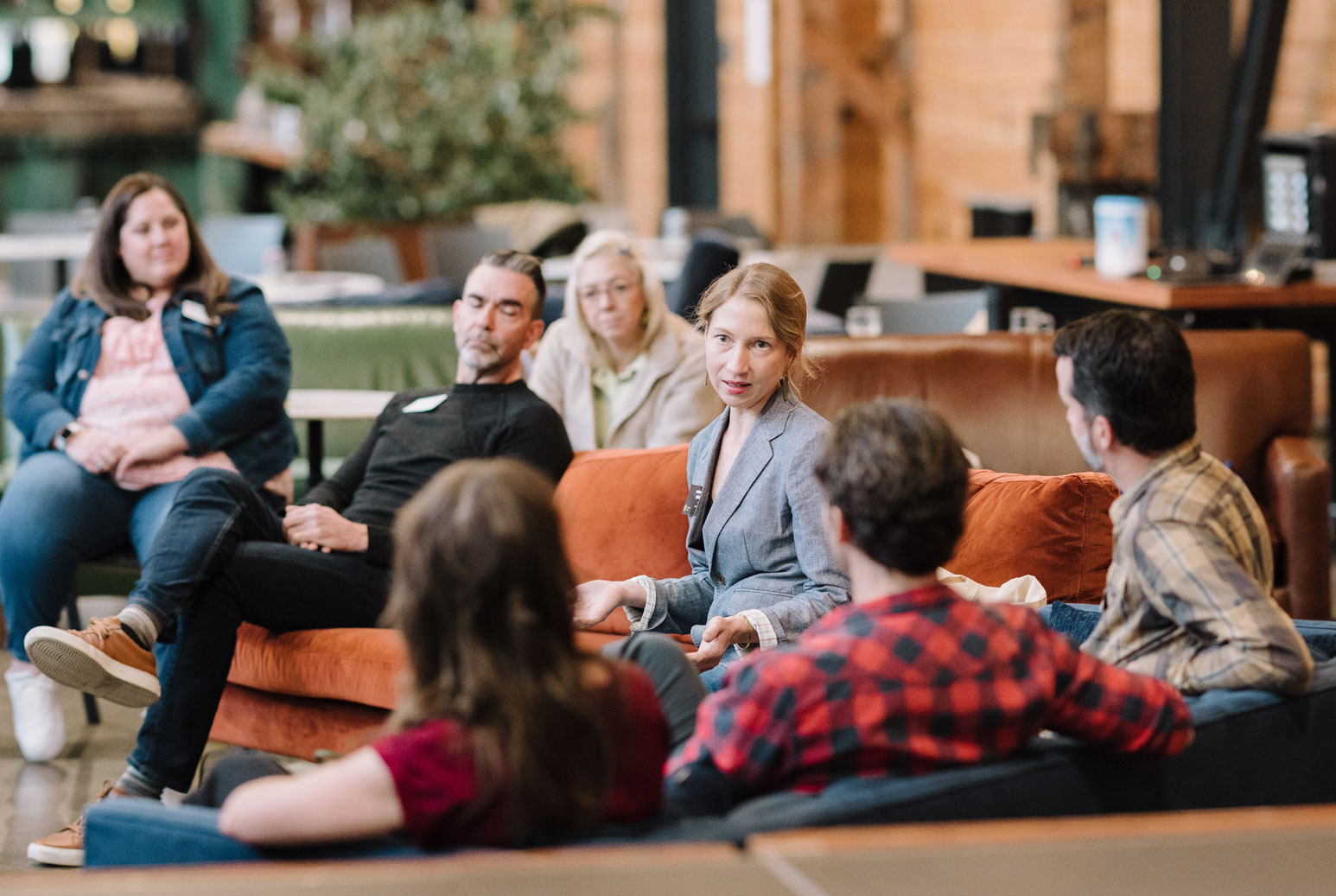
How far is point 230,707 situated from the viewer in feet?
11.1

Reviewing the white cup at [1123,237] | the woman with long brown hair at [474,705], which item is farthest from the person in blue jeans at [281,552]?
the white cup at [1123,237]

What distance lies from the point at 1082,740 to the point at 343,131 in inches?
312

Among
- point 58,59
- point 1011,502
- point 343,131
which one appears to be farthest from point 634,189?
point 1011,502

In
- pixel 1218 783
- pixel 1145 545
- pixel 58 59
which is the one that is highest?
pixel 58 59

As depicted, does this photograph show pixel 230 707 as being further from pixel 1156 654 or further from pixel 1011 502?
pixel 1156 654

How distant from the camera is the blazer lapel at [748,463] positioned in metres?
2.70

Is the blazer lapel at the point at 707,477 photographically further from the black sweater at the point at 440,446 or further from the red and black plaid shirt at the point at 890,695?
the red and black plaid shirt at the point at 890,695

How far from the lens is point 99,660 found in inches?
111

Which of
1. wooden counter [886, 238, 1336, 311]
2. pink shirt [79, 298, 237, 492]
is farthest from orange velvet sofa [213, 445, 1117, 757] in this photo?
wooden counter [886, 238, 1336, 311]

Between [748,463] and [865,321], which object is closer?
[748,463]

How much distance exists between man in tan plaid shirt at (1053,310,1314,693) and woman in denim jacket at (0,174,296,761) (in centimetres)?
225

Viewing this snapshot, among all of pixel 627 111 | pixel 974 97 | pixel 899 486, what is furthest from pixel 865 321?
pixel 627 111

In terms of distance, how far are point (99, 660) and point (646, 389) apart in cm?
142

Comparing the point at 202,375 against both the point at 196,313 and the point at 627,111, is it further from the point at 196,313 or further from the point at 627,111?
the point at 627,111
